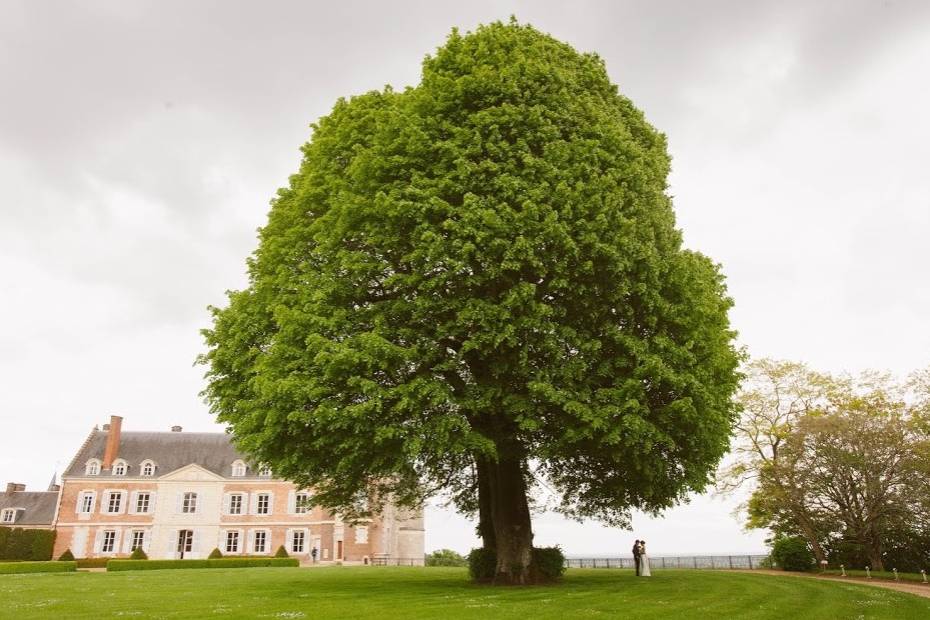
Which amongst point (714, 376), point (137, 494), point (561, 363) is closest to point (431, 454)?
point (561, 363)

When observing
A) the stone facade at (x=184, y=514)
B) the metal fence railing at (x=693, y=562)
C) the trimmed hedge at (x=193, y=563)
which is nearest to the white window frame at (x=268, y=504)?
the stone facade at (x=184, y=514)

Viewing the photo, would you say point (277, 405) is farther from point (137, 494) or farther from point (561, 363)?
point (137, 494)

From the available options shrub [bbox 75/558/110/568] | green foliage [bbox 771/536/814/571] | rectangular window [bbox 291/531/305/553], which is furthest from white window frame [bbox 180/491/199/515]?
green foliage [bbox 771/536/814/571]

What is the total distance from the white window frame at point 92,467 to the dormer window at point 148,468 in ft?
10.7

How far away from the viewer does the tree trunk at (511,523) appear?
18.8m

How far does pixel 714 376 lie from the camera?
18.1 metres

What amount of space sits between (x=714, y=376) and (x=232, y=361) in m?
13.8

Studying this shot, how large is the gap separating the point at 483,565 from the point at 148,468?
42409mm

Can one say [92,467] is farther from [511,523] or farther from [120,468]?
[511,523]

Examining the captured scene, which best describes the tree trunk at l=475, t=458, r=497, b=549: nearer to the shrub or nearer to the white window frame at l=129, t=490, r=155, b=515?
the shrub

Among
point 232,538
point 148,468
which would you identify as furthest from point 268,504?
point 148,468

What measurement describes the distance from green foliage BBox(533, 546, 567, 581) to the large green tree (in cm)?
167

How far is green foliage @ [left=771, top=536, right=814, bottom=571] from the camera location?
30141 millimetres

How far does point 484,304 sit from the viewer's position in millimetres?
15539
